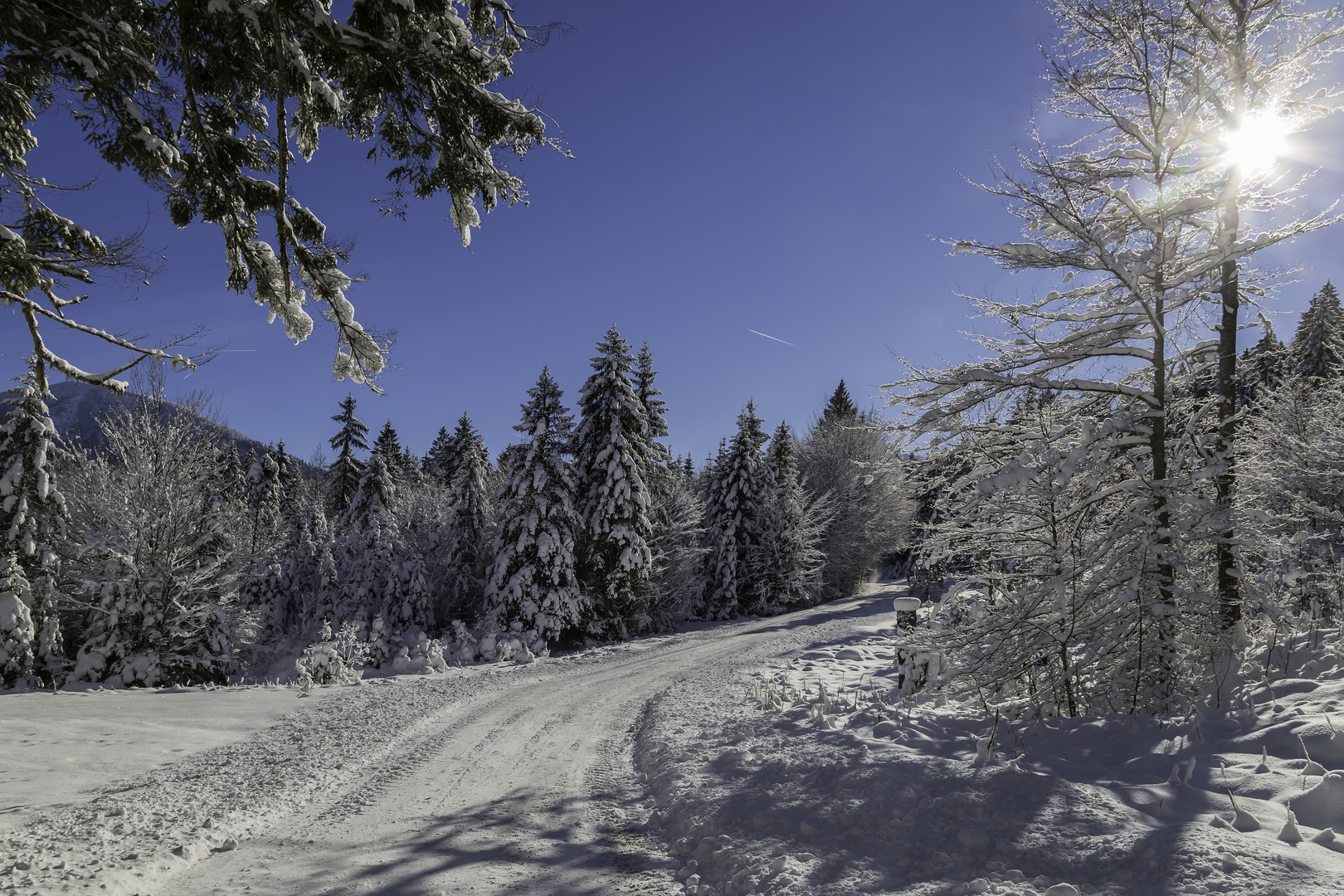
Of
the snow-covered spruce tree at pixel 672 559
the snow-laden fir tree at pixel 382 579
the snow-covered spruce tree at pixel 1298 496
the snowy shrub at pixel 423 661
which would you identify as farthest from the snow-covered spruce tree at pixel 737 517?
the snow-covered spruce tree at pixel 1298 496

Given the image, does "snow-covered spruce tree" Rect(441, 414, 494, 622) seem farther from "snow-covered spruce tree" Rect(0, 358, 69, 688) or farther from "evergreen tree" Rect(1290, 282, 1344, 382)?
"evergreen tree" Rect(1290, 282, 1344, 382)

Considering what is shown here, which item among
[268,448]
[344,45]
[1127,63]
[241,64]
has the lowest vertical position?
[344,45]

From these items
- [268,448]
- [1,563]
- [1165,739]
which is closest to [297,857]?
[1165,739]

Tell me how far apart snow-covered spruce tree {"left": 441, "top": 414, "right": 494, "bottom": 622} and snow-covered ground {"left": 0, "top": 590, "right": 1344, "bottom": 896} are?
48.3 ft

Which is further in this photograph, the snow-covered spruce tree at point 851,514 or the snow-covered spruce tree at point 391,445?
the snow-covered spruce tree at point 391,445

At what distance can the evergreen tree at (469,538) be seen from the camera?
76.6ft

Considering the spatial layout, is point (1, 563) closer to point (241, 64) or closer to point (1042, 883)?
point (241, 64)

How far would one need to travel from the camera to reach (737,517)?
30922mm

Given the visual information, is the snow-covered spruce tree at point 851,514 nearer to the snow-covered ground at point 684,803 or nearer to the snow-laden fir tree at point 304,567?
the snow-laden fir tree at point 304,567

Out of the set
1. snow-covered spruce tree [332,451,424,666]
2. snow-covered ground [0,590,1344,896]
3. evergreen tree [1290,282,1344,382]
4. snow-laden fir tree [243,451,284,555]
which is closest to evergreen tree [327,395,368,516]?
snow-laden fir tree [243,451,284,555]

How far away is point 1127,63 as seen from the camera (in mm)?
6859

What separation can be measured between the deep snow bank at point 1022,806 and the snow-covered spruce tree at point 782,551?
24644 mm

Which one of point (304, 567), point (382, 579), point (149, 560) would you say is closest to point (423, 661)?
point (149, 560)

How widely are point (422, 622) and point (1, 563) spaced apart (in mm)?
10730
